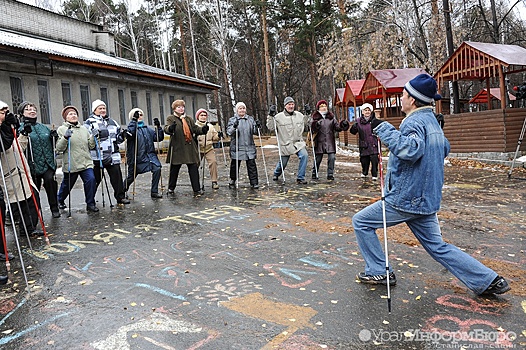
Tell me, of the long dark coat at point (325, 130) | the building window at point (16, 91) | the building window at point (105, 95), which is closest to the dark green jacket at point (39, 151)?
Answer: the long dark coat at point (325, 130)

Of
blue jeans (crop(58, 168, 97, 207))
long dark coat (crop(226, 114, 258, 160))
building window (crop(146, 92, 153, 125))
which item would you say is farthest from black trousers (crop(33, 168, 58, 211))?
building window (crop(146, 92, 153, 125))

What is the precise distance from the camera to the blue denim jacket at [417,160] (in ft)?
12.1

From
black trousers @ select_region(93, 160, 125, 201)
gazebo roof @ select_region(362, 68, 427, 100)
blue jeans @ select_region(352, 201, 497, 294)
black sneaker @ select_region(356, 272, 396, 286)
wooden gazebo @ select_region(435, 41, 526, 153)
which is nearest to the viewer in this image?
blue jeans @ select_region(352, 201, 497, 294)

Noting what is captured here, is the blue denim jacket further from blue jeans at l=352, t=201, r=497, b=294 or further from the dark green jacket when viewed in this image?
the dark green jacket

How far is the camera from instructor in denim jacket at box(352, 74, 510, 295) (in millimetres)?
3754

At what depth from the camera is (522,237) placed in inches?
229

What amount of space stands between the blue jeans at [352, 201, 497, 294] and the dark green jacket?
5.75 m

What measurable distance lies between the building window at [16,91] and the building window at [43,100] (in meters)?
0.90

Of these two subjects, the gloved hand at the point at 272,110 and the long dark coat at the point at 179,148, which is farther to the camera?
the gloved hand at the point at 272,110

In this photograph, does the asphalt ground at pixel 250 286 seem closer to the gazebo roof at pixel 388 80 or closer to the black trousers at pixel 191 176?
the black trousers at pixel 191 176

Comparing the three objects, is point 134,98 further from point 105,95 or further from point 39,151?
point 39,151

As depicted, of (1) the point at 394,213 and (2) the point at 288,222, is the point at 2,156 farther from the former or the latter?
(1) the point at 394,213

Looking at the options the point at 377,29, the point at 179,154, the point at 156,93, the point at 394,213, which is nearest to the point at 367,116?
the point at 179,154

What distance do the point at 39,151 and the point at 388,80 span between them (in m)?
16.6
